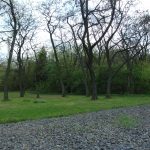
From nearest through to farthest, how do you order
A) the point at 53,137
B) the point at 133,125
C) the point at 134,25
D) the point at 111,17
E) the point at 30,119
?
the point at 53,137 < the point at 133,125 < the point at 30,119 < the point at 111,17 < the point at 134,25

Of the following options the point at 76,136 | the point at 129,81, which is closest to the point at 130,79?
the point at 129,81

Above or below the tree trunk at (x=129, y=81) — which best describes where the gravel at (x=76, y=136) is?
below

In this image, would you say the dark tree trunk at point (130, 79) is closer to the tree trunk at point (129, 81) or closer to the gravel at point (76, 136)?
the tree trunk at point (129, 81)

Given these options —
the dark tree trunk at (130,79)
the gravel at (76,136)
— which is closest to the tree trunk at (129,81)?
the dark tree trunk at (130,79)

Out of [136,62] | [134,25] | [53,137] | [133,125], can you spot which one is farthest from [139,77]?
[53,137]

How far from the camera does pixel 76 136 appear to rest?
17516mm

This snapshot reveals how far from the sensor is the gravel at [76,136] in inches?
583

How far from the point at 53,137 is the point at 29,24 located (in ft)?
175

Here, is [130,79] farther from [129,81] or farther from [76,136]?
[76,136]

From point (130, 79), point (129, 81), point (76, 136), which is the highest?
point (130, 79)

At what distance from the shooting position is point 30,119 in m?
26.6

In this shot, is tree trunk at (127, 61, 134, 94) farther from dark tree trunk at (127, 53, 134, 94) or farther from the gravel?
the gravel

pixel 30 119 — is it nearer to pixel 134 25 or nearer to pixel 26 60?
pixel 134 25

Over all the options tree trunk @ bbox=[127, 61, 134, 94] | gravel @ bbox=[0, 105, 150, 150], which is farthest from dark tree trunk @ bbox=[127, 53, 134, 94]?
gravel @ bbox=[0, 105, 150, 150]
